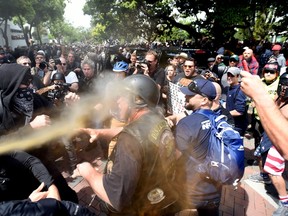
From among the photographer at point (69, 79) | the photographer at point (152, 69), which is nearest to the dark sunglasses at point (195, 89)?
the photographer at point (152, 69)

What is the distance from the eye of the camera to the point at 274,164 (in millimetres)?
3785

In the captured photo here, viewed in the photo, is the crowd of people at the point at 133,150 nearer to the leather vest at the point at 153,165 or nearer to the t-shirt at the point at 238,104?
the leather vest at the point at 153,165

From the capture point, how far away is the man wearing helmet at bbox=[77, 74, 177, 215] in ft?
6.07

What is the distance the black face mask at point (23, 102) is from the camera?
285 cm

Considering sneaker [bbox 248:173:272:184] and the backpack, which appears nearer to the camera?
the backpack

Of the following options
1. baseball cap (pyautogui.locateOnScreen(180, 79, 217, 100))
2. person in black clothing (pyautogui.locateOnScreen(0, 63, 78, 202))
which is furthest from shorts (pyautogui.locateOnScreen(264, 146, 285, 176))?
person in black clothing (pyautogui.locateOnScreen(0, 63, 78, 202))

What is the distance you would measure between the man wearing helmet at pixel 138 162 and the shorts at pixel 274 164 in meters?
2.21

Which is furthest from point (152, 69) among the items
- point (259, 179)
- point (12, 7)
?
point (12, 7)

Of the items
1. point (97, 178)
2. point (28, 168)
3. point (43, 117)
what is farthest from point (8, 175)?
point (97, 178)

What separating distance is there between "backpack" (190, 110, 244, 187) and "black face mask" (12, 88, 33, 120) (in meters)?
1.99

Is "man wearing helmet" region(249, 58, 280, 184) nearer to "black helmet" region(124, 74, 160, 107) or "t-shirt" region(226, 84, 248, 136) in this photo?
"t-shirt" region(226, 84, 248, 136)

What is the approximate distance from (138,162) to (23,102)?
1817mm

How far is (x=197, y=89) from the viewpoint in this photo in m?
2.98

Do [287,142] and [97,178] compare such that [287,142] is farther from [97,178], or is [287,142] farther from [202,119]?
[97,178]
